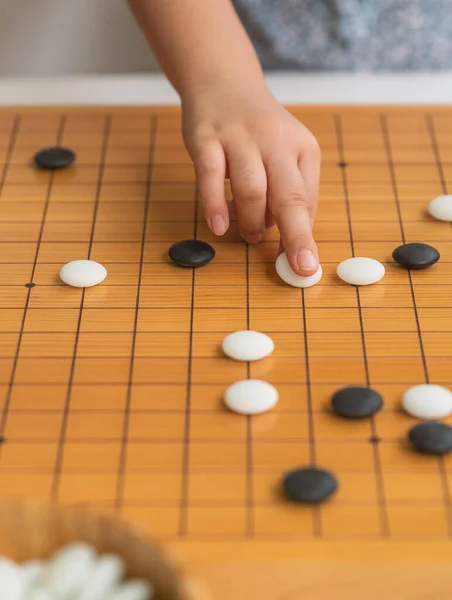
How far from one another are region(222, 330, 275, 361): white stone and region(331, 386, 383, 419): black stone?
10 centimetres

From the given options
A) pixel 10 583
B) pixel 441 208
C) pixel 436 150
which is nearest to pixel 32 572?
pixel 10 583

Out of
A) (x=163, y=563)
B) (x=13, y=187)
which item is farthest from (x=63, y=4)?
(x=163, y=563)

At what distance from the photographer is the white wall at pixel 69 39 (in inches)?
78.0

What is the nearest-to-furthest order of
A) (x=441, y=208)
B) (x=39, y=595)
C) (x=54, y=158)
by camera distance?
(x=39, y=595) → (x=441, y=208) → (x=54, y=158)

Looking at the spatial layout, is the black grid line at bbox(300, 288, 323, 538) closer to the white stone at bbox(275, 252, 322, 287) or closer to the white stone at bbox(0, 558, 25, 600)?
the white stone at bbox(275, 252, 322, 287)

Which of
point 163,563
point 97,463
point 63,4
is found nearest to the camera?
point 163,563

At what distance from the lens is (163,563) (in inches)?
25.4

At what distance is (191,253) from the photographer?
3.50 feet

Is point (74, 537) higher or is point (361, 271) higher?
point (361, 271)

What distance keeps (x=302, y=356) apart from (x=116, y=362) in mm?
191

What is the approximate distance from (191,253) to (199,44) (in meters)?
0.33

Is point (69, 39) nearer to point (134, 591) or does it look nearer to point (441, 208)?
point (441, 208)

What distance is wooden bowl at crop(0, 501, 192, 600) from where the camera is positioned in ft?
2.15

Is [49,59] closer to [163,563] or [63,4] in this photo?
[63,4]
